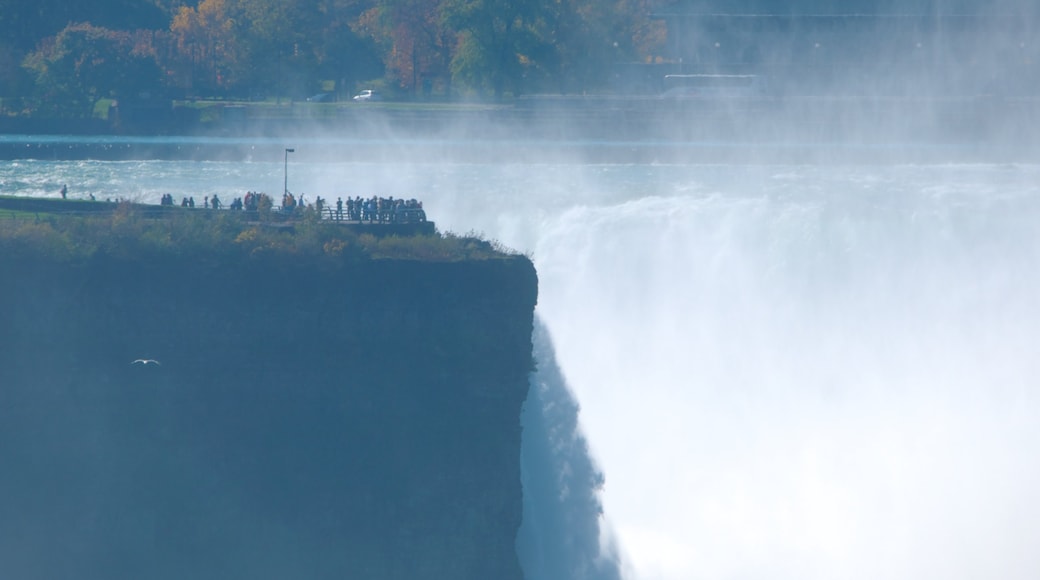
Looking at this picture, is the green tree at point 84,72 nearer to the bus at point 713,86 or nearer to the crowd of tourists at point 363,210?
the bus at point 713,86

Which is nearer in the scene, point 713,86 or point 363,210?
point 363,210

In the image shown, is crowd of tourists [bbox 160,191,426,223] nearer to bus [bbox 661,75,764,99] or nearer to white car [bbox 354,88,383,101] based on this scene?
bus [bbox 661,75,764,99]

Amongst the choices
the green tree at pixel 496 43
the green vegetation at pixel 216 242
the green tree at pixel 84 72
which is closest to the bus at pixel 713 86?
the green tree at pixel 496 43

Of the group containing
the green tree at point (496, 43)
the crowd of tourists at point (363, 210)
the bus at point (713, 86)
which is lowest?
the crowd of tourists at point (363, 210)

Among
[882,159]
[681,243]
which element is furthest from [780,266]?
[882,159]

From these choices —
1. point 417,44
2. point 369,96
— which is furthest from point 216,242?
point 417,44

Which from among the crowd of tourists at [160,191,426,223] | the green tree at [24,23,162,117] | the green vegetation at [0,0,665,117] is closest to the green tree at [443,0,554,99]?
the green vegetation at [0,0,665,117]

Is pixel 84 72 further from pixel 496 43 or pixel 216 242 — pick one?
pixel 216 242
